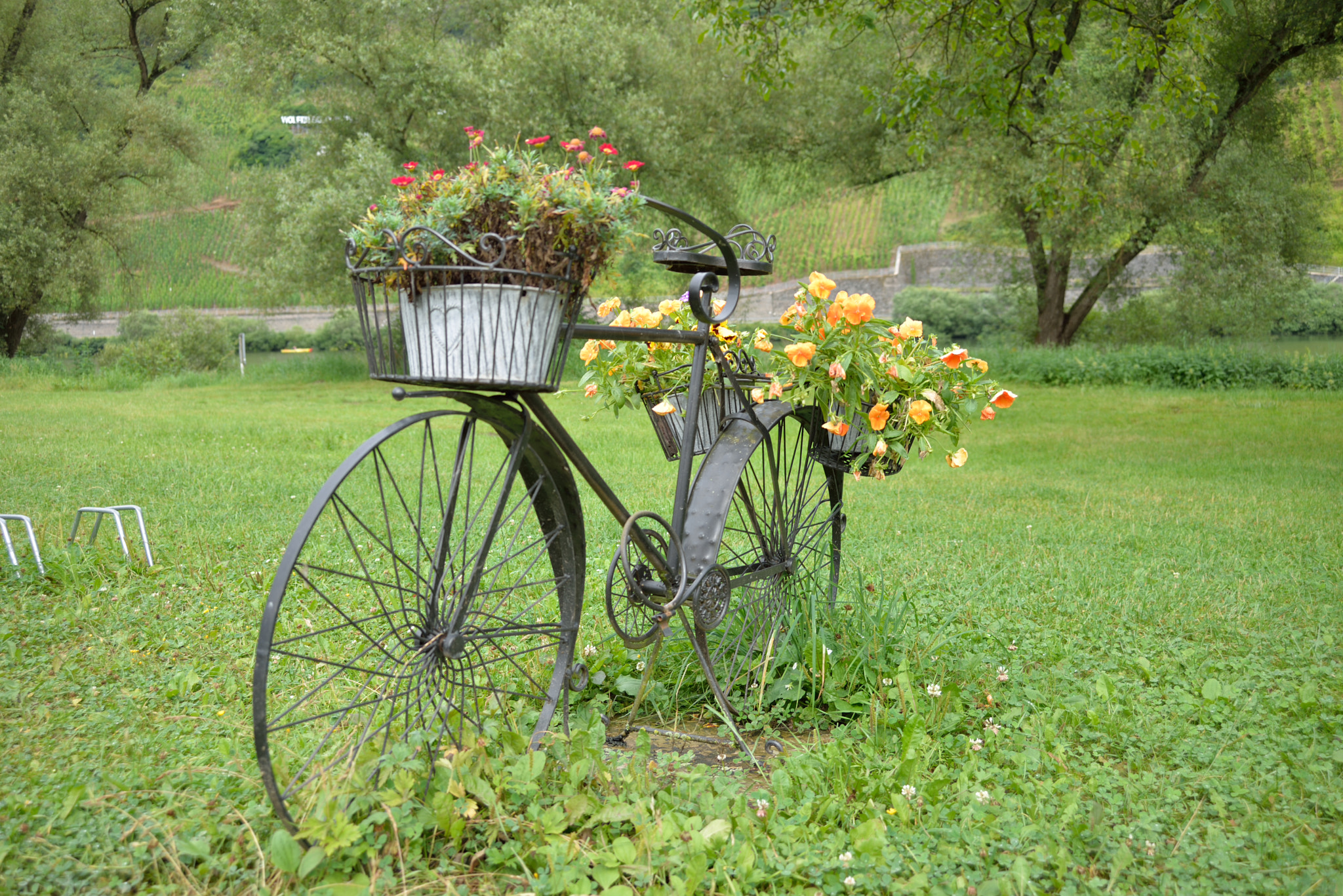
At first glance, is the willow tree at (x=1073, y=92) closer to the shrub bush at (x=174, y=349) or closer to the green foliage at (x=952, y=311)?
the green foliage at (x=952, y=311)

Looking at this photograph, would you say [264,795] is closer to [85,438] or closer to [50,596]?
[50,596]

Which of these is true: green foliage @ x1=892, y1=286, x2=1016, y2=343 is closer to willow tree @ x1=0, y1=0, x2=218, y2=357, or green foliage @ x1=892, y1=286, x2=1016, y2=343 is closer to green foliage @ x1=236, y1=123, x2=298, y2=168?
green foliage @ x1=236, y1=123, x2=298, y2=168

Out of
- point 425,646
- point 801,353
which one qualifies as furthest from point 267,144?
point 425,646

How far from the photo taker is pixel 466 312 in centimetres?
190

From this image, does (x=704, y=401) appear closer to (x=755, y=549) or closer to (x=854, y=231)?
(x=755, y=549)

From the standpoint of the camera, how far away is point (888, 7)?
26.3 ft

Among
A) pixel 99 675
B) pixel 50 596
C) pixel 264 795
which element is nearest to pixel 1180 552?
pixel 264 795

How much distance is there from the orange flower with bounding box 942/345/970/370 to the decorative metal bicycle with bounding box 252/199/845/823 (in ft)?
1.54

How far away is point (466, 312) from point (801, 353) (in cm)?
119

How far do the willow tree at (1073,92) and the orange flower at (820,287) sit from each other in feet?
13.0

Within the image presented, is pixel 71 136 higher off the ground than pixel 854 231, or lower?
lower

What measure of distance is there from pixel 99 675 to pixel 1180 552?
491 centimetres

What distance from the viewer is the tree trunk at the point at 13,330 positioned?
1841cm

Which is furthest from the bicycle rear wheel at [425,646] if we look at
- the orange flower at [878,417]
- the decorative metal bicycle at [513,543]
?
the orange flower at [878,417]
